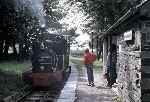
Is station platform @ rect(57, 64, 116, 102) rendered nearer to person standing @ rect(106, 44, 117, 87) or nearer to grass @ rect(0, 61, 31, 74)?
person standing @ rect(106, 44, 117, 87)

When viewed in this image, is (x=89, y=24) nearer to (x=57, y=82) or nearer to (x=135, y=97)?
(x=57, y=82)

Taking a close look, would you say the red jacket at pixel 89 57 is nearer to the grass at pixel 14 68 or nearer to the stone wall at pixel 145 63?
the grass at pixel 14 68

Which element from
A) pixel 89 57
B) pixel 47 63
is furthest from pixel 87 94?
pixel 89 57

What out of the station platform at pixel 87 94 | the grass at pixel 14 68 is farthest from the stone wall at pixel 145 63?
the grass at pixel 14 68

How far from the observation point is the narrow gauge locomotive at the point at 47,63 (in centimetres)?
1977

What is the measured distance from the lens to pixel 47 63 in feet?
67.1

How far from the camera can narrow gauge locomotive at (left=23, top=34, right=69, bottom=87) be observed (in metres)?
19.8

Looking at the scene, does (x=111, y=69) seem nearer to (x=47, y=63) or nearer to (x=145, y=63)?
(x=47, y=63)

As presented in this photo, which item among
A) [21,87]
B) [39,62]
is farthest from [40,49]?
[21,87]

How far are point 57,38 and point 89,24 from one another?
10.8 m

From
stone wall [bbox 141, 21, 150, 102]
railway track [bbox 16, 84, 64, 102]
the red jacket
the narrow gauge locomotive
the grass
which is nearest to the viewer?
stone wall [bbox 141, 21, 150, 102]

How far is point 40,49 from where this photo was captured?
838 inches

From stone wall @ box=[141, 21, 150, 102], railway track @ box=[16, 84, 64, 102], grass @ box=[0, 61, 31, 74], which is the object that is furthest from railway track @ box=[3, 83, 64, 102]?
stone wall @ box=[141, 21, 150, 102]

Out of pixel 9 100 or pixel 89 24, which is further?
pixel 89 24
